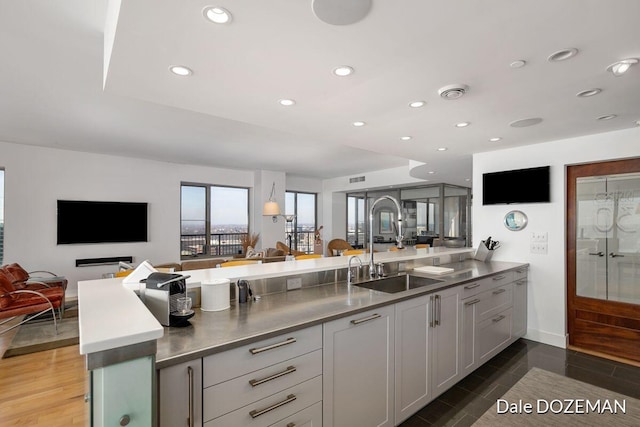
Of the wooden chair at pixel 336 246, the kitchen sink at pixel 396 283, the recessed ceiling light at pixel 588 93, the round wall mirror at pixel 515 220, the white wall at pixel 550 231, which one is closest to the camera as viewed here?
the recessed ceiling light at pixel 588 93

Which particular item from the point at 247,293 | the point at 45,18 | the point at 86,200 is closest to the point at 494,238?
the point at 247,293

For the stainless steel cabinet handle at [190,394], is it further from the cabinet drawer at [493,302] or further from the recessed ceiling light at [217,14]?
the cabinet drawer at [493,302]

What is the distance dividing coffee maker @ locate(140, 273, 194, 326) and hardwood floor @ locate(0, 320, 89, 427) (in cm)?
117

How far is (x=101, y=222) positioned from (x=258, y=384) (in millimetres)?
5941

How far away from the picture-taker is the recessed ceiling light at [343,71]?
183cm

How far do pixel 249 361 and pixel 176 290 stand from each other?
0.52 m

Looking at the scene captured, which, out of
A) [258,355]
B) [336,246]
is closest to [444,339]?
[258,355]

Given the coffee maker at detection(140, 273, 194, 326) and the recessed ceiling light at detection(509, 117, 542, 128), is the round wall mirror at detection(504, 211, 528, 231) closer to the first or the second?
the recessed ceiling light at detection(509, 117, 542, 128)

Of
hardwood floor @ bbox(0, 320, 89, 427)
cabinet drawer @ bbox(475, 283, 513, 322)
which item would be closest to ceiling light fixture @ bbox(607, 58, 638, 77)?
cabinet drawer @ bbox(475, 283, 513, 322)

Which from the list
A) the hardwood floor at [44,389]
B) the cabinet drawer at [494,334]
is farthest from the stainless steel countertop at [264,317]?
the hardwood floor at [44,389]

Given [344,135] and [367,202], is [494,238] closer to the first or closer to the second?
[344,135]

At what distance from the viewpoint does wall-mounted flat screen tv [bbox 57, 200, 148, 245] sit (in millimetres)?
5504

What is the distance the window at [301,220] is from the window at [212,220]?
1.34m

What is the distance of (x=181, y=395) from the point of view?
116 cm
